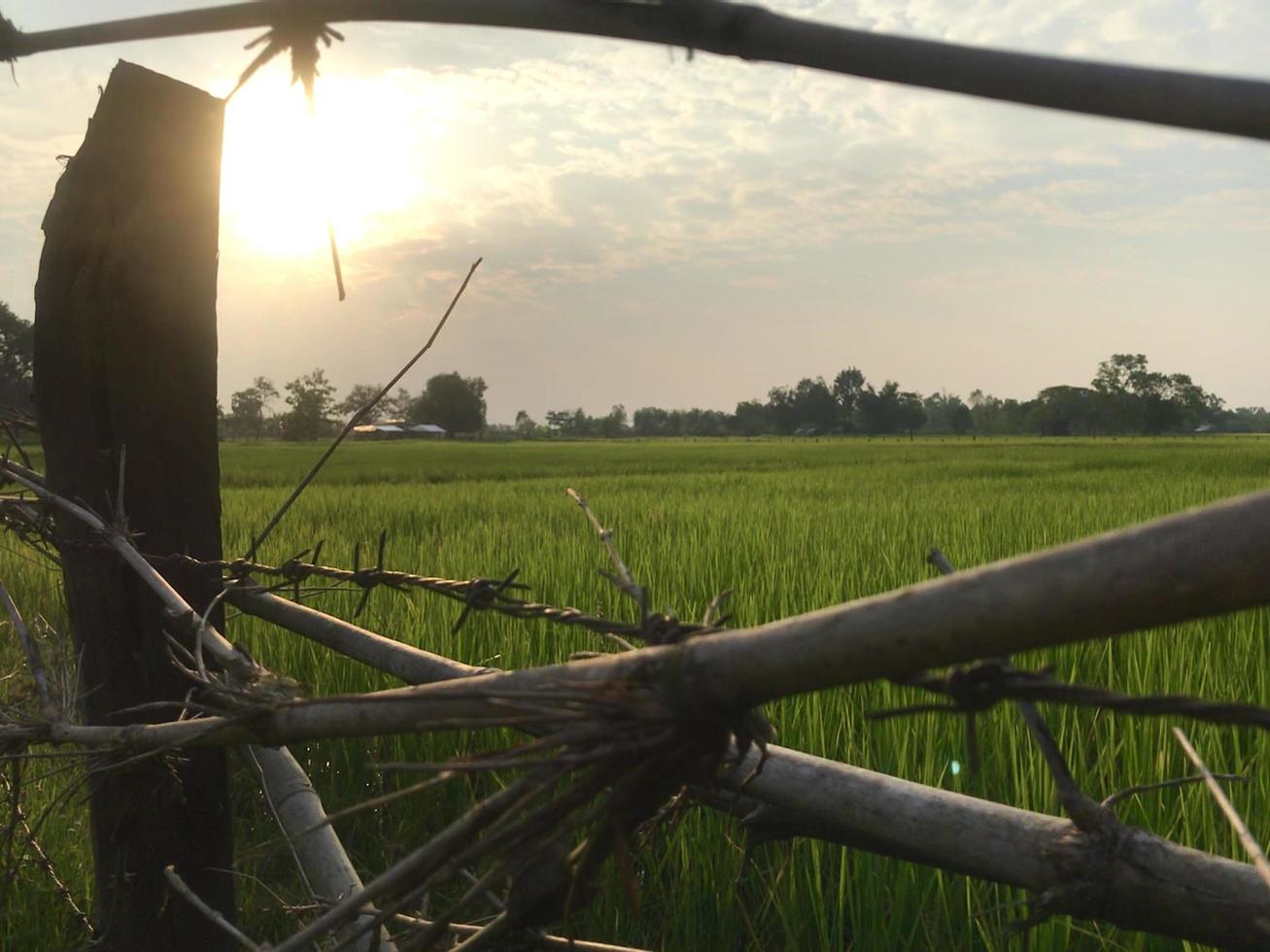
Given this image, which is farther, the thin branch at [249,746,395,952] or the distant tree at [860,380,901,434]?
the distant tree at [860,380,901,434]

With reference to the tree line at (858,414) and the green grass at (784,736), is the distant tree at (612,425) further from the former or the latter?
the green grass at (784,736)

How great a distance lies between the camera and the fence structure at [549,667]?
35 cm

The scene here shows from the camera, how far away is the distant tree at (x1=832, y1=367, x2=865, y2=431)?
89562mm

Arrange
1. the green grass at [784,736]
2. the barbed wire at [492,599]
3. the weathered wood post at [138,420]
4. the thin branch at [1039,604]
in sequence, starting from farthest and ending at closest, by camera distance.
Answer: the green grass at [784,736], the weathered wood post at [138,420], the barbed wire at [492,599], the thin branch at [1039,604]

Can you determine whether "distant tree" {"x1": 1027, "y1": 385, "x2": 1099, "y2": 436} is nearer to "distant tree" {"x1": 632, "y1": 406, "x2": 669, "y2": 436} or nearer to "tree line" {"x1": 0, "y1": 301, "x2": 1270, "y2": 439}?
"tree line" {"x1": 0, "y1": 301, "x2": 1270, "y2": 439}

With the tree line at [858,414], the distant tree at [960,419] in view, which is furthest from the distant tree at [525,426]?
the distant tree at [960,419]

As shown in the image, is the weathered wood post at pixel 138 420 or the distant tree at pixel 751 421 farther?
the distant tree at pixel 751 421

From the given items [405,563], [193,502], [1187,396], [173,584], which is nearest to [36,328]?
[193,502]

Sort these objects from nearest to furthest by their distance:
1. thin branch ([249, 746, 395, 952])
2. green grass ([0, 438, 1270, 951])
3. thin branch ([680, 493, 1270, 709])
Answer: thin branch ([680, 493, 1270, 709]) → thin branch ([249, 746, 395, 952]) → green grass ([0, 438, 1270, 951])

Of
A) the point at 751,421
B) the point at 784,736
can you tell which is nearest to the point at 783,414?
the point at 751,421

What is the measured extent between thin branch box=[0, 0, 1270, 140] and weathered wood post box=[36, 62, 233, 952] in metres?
1.12

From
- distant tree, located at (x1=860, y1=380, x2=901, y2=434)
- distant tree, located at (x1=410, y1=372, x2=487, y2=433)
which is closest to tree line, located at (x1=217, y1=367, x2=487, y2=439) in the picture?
distant tree, located at (x1=410, y1=372, x2=487, y2=433)

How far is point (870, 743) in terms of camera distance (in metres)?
2.00

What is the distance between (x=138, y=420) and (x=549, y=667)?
3.89 feet
